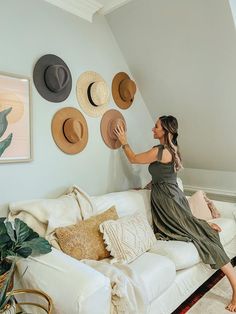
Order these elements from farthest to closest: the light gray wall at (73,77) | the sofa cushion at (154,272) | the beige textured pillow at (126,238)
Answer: the light gray wall at (73,77) < the beige textured pillow at (126,238) < the sofa cushion at (154,272)

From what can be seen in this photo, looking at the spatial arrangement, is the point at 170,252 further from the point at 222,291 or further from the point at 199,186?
the point at 199,186

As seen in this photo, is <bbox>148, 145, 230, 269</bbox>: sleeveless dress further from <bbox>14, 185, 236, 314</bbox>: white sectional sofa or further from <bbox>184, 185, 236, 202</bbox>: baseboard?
<bbox>184, 185, 236, 202</bbox>: baseboard

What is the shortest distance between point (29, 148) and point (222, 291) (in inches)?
79.9

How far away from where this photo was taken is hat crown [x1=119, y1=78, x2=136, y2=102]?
9.30ft

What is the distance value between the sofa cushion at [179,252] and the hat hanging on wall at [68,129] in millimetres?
1134

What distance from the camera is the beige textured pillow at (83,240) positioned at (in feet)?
5.78

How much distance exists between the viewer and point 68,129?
7.50ft

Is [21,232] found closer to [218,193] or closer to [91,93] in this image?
[91,93]

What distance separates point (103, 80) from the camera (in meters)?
2.69

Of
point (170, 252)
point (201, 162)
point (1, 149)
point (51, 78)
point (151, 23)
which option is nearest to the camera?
point (1, 149)

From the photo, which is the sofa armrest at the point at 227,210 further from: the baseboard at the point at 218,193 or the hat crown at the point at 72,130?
the hat crown at the point at 72,130

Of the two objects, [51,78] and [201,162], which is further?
[201,162]

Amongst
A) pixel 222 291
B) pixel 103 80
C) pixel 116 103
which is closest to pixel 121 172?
pixel 116 103

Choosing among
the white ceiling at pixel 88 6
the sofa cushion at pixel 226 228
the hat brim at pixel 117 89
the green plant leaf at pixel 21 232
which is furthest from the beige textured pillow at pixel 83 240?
the white ceiling at pixel 88 6
